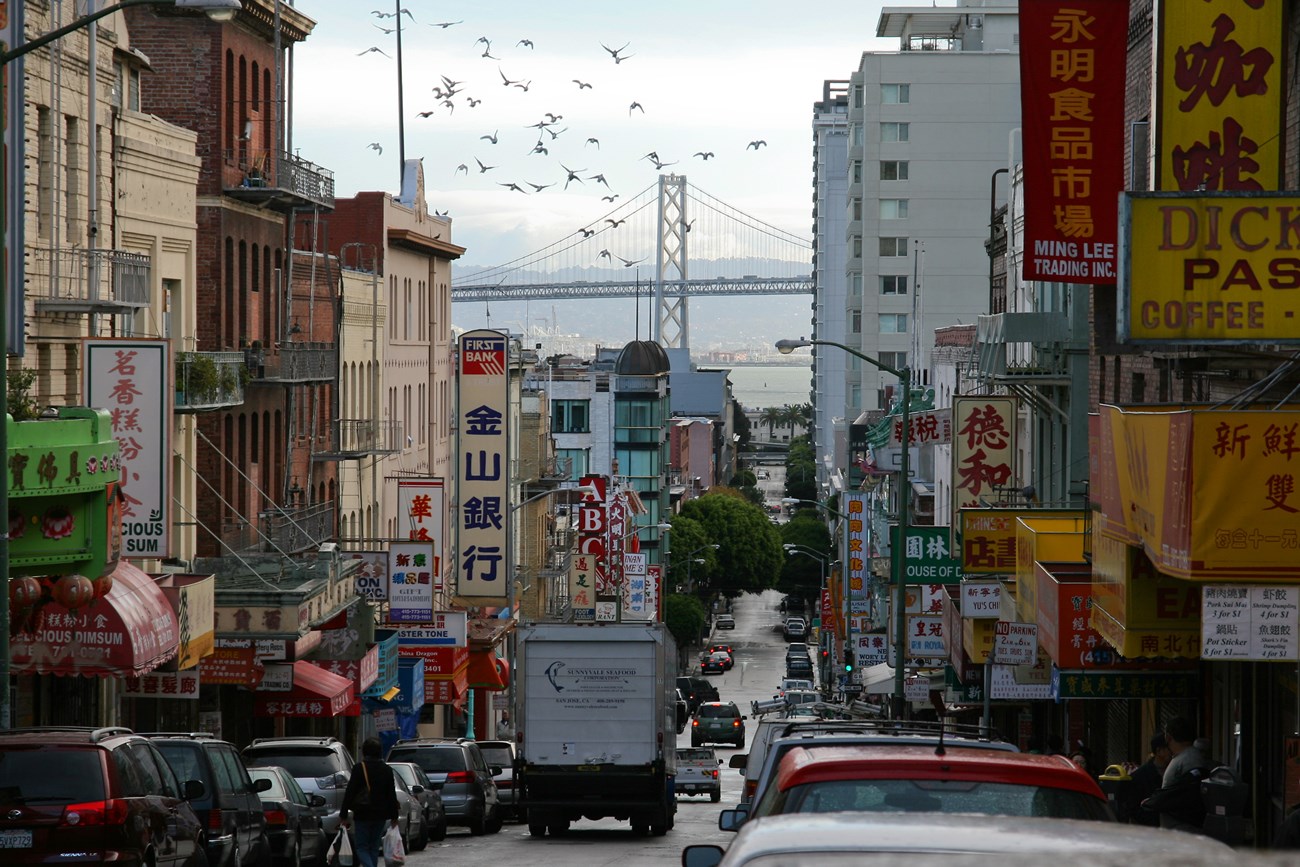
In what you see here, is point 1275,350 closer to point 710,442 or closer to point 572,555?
point 572,555

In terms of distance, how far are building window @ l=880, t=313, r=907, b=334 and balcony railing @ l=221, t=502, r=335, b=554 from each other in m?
67.1

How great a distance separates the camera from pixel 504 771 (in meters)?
40.7

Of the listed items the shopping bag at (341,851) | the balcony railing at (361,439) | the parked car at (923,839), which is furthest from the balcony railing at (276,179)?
the parked car at (923,839)

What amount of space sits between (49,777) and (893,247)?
311 ft

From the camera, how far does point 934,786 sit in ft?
26.7

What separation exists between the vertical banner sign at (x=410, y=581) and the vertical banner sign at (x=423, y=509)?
317 inches

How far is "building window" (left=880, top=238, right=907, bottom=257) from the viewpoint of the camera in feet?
349

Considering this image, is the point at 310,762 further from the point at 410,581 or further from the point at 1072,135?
the point at 410,581

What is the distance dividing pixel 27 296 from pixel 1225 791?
710 inches

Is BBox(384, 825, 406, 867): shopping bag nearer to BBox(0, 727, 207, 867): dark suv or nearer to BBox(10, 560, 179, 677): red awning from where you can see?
BBox(0, 727, 207, 867): dark suv

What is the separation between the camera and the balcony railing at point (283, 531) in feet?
126

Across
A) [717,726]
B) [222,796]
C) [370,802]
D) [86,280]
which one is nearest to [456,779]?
[86,280]

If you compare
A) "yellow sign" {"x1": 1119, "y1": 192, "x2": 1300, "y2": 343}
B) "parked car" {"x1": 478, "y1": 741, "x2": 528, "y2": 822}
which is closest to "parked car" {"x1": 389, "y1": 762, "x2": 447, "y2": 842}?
"parked car" {"x1": 478, "y1": 741, "x2": 528, "y2": 822}

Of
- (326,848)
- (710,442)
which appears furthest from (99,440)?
(710,442)
